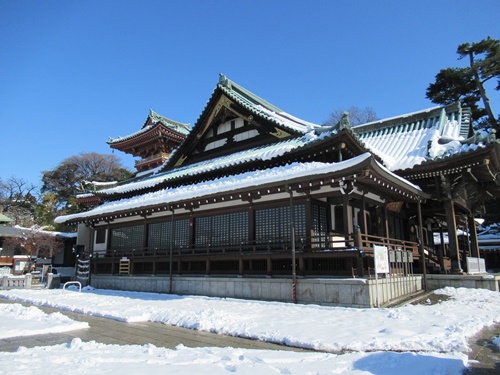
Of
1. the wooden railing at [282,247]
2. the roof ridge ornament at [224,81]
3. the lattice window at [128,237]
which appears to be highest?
the roof ridge ornament at [224,81]

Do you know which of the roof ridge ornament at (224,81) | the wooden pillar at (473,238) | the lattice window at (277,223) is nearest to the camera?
the lattice window at (277,223)

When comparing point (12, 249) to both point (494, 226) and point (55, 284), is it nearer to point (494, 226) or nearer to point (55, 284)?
point (55, 284)

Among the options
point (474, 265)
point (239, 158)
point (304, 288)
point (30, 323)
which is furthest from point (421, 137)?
point (30, 323)

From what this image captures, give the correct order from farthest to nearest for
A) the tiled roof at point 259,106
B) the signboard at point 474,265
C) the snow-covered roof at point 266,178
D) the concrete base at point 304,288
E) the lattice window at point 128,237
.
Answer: the lattice window at point 128,237 → the tiled roof at point 259,106 → the signboard at point 474,265 → the snow-covered roof at point 266,178 → the concrete base at point 304,288

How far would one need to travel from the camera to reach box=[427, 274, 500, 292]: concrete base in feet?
44.2

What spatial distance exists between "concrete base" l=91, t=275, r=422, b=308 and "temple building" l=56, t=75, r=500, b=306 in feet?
0.19

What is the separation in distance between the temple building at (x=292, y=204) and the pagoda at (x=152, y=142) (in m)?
8.62

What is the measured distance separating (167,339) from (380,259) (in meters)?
6.58

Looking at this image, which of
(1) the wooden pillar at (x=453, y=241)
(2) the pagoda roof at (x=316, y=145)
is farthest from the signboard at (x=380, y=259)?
(1) the wooden pillar at (x=453, y=241)

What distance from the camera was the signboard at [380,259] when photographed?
1043 centimetres

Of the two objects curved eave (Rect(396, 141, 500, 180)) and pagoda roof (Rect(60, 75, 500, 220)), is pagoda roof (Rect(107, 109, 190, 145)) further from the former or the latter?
curved eave (Rect(396, 141, 500, 180))

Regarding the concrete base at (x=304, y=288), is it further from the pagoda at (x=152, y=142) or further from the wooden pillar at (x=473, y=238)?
the pagoda at (x=152, y=142)

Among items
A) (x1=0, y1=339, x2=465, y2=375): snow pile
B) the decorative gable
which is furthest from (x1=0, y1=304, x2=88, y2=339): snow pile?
the decorative gable

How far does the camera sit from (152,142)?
1251 inches
